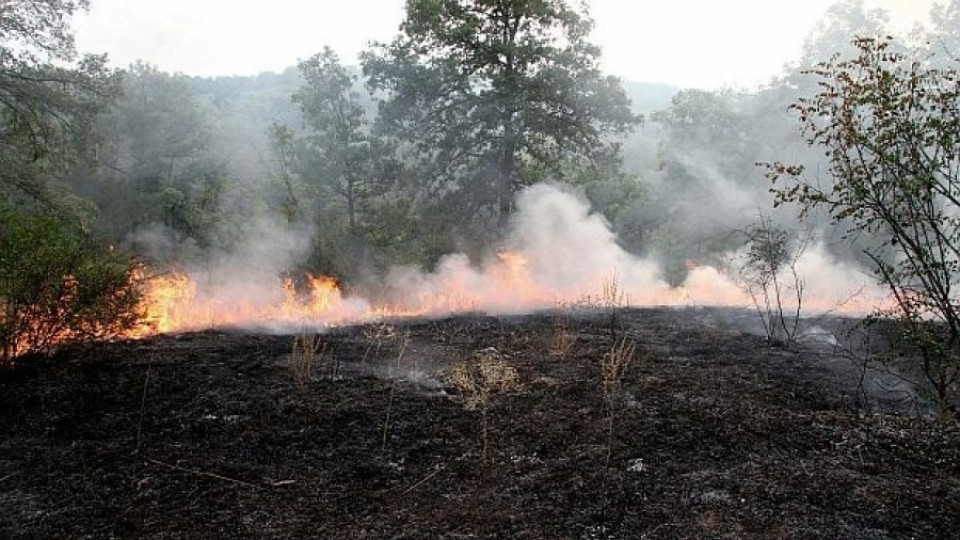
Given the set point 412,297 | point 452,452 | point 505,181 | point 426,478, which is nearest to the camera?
point 426,478

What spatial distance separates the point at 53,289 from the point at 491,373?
6.42m

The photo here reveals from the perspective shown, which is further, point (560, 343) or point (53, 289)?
point (560, 343)

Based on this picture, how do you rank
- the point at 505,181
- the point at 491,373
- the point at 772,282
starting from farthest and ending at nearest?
the point at 772,282
the point at 505,181
the point at 491,373

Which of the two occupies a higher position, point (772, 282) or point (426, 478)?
point (772, 282)

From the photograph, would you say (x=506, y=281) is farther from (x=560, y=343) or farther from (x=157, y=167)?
(x=157, y=167)

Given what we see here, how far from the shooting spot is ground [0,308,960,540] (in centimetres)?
507

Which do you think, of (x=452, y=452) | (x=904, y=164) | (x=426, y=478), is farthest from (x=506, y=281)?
(x=904, y=164)

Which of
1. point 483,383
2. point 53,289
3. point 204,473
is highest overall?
point 53,289

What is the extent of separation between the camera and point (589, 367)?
9820mm

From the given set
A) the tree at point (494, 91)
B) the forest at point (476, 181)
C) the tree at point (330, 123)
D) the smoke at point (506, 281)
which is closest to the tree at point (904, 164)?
the forest at point (476, 181)

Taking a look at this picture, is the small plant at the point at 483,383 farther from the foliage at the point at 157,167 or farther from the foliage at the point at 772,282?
the foliage at the point at 157,167

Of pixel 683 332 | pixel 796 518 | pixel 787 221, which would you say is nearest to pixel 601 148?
pixel 683 332

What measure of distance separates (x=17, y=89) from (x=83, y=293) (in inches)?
310

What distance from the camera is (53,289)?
9.03 meters
